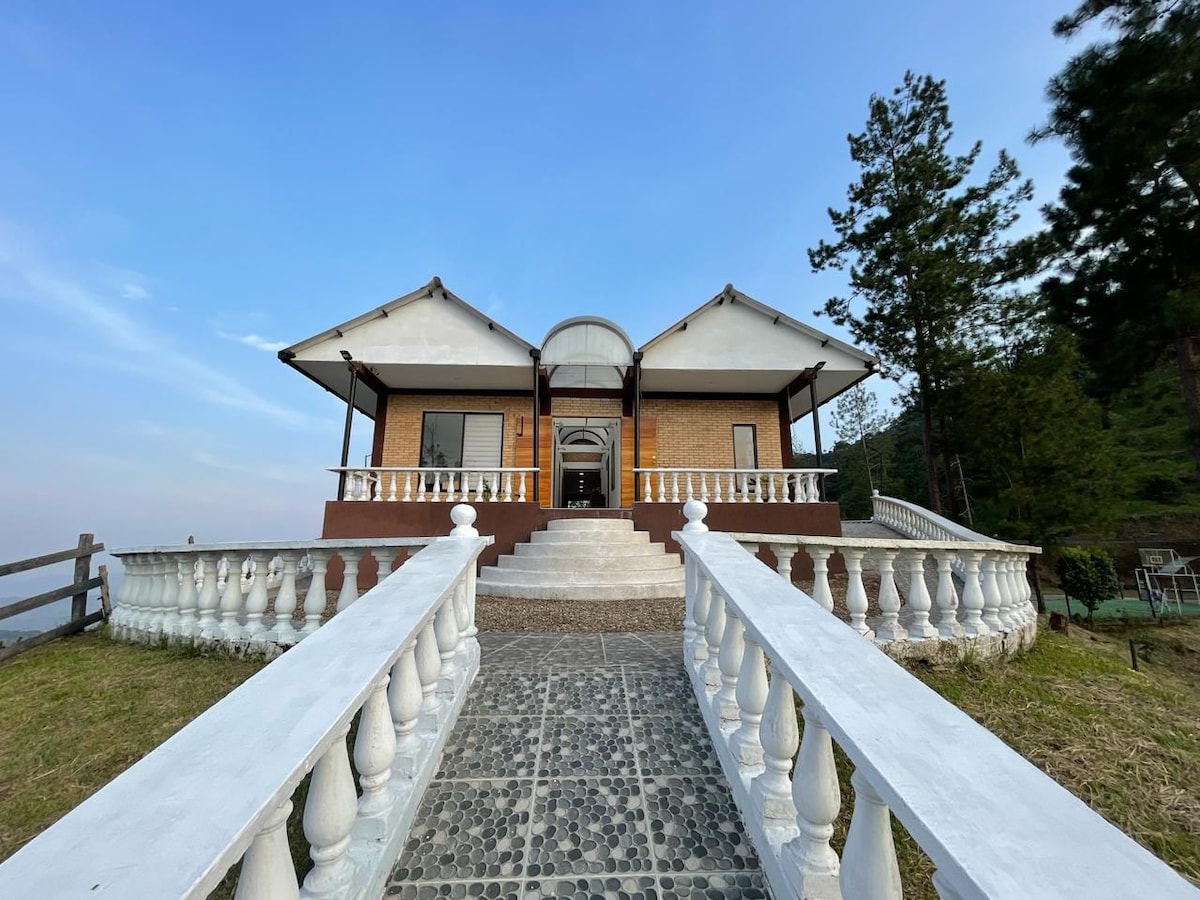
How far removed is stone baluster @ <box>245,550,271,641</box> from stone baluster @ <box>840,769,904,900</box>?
158 inches

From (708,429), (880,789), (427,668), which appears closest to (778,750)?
(880,789)

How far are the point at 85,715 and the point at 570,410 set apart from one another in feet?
29.5

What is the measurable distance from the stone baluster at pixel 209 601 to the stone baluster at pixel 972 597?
610 centimetres

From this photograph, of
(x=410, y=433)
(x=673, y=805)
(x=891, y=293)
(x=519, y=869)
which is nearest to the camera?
(x=519, y=869)

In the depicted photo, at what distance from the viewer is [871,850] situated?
1.05 m

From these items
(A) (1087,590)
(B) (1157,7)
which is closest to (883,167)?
(B) (1157,7)

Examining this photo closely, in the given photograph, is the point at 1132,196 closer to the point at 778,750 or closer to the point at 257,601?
the point at 778,750

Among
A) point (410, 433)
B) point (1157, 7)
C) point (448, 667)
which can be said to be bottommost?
point (448, 667)

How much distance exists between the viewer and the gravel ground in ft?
14.8

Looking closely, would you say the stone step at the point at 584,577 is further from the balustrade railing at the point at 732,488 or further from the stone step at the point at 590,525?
the balustrade railing at the point at 732,488

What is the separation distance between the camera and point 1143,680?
155 inches

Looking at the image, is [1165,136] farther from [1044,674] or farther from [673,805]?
[673,805]

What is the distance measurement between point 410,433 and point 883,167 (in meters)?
14.7

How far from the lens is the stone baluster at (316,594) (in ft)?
10.7
